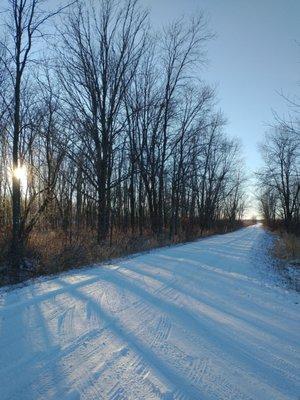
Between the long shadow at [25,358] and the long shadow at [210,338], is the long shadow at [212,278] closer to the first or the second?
the long shadow at [210,338]

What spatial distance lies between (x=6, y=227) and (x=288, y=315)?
9.89 m

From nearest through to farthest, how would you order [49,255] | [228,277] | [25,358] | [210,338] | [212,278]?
1. [25,358]
2. [210,338]
3. [212,278]
4. [228,277]
5. [49,255]

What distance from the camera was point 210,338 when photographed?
5754 millimetres

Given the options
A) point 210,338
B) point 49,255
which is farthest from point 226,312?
point 49,255

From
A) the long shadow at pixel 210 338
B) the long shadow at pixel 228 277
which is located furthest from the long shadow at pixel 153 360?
the long shadow at pixel 228 277

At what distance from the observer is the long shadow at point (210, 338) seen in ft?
14.8

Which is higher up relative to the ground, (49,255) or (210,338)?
(49,255)

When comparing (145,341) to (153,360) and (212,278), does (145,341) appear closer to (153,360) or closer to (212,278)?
(153,360)

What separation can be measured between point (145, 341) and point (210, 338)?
0.95 metres

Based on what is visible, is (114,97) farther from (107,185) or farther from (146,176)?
(146,176)

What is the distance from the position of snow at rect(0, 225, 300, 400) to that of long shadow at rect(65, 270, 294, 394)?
0.04ft

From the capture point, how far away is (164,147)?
31547 mm

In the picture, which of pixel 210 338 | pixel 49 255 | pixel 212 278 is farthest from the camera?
pixel 49 255

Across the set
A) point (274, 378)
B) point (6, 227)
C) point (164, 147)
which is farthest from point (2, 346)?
point (164, 147)
